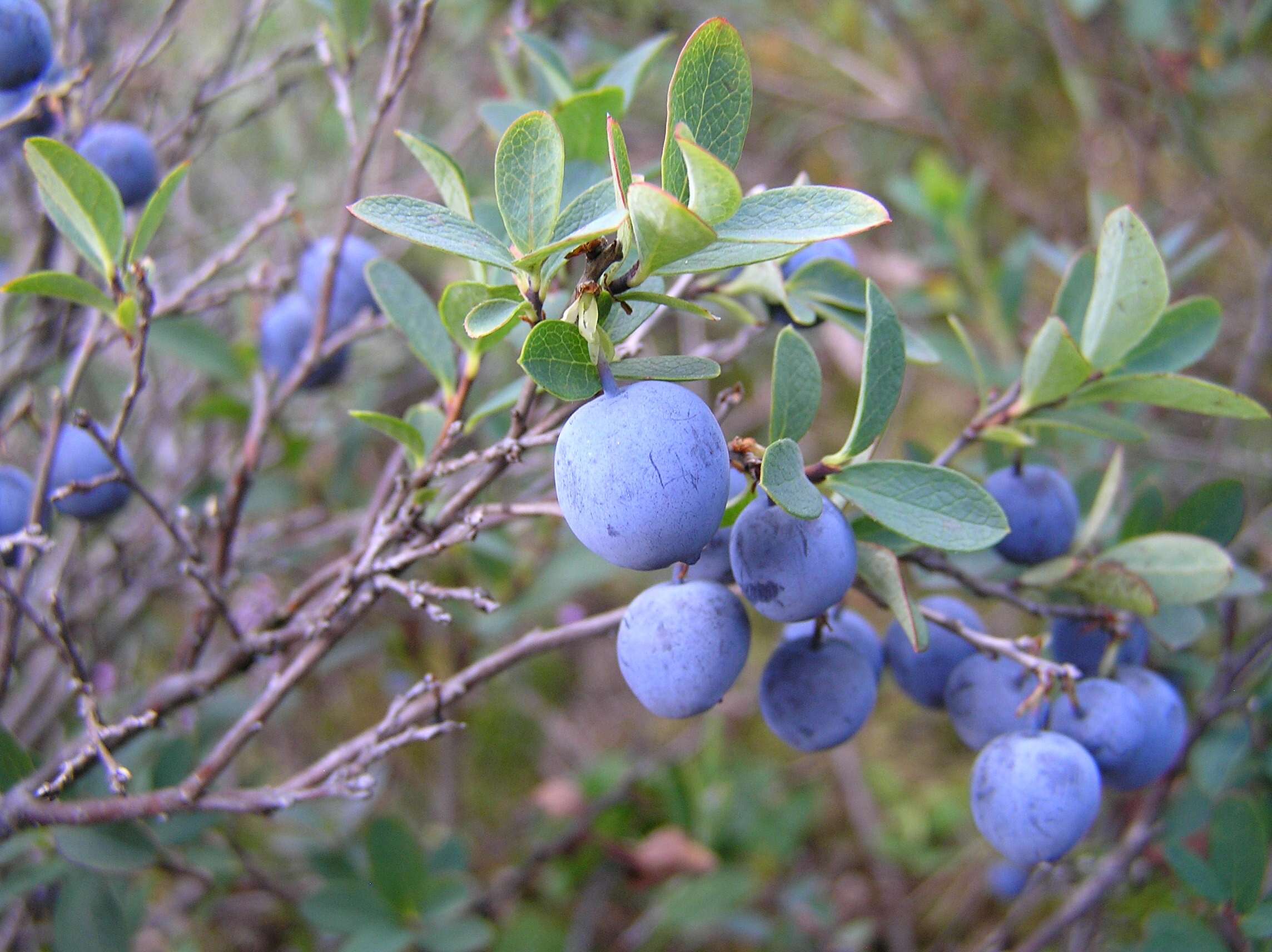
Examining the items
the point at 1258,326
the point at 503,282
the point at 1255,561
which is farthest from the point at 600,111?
the point at 1255,561

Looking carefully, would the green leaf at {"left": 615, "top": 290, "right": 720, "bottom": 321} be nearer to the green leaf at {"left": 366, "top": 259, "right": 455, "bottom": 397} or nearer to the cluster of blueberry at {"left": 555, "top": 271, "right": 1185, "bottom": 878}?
the cluster of blueberry at {"left": 555, "top": 271, "right": 1185, "bottom": 878}

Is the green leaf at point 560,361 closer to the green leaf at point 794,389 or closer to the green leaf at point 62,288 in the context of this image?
the green leaf at point 794,389

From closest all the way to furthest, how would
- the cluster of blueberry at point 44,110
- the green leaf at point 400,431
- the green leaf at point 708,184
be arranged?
the green leaf at point 708,184, the green leaf at point 400,431, the cluster of blueberry at point 44,110

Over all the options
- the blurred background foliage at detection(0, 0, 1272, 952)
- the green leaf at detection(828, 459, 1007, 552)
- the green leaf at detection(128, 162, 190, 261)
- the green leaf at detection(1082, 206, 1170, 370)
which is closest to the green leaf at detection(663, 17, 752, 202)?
the green leaf at detection(828, 459, 1007, 552)

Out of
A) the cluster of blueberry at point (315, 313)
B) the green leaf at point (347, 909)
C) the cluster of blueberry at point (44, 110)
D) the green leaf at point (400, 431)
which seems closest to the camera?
the green leaf at point (400, 431)

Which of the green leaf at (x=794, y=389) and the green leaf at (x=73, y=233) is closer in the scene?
the green leaf at (x=794, y=389)

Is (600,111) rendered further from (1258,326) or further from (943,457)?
(1258,326)

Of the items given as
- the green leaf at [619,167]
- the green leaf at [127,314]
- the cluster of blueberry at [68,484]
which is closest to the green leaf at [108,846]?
the cluster of blueberry at [68,484]
